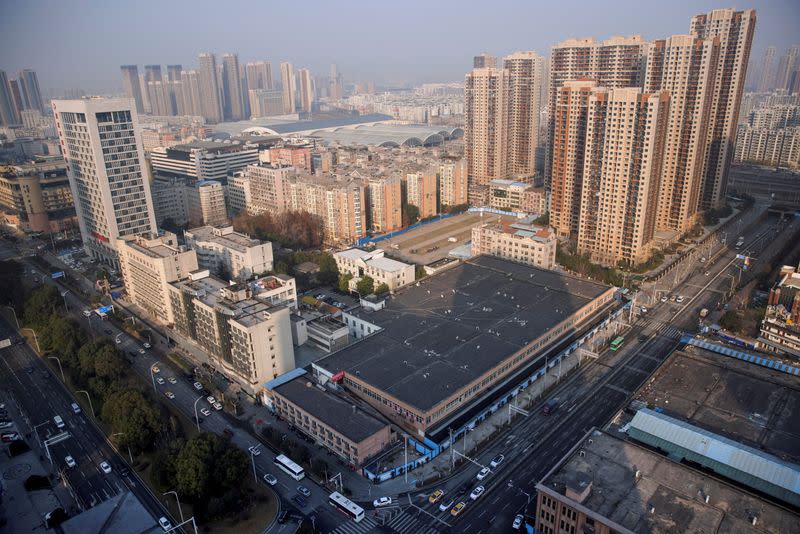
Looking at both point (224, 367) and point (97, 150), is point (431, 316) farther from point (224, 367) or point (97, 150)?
point (97, 150)

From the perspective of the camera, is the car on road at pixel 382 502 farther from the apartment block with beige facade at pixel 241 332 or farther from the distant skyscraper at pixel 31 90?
the distant skyscraper at pixel 31 90

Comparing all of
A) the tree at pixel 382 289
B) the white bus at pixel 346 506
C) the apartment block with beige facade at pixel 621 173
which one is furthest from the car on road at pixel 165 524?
the apartment block with beige facade at pixel 621 173

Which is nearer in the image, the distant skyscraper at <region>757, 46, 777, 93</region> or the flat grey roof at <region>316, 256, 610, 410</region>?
the flat grey roof at <region>316, 256, 610, 410</region>

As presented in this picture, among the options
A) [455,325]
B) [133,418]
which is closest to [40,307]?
[133,418]

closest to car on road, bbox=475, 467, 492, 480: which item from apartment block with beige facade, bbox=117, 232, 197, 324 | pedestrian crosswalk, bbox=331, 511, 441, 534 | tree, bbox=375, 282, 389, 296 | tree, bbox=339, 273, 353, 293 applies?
pedestrian crosswalk, bbox=331, 511, 441, 534

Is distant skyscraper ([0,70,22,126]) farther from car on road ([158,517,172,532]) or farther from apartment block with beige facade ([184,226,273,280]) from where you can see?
car on road ([158,517,172,532])

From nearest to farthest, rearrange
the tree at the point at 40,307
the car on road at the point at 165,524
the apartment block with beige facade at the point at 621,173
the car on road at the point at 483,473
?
the car on road at the point at 165,524
the car on road at the point at 483,473
the tree at the point at 40,307
the apartment block with beige facade at the point at 621,173
